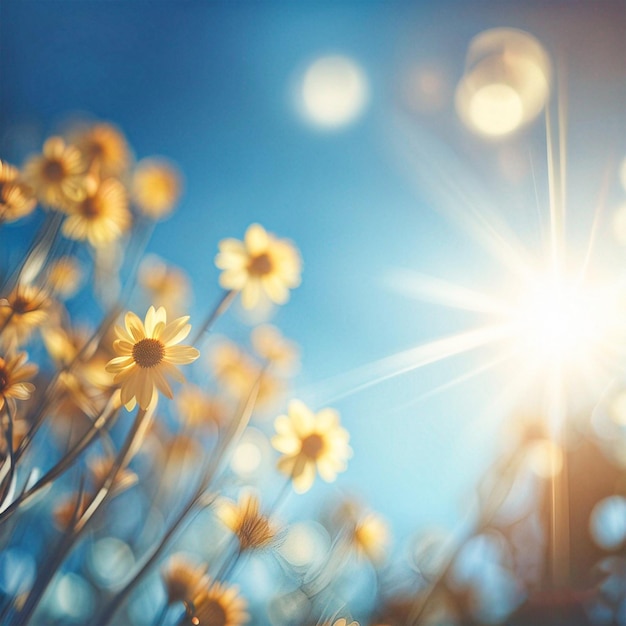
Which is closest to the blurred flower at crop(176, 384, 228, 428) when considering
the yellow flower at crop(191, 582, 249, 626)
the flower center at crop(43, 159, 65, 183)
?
the yellow flower at crop(191, 582, 249, 626)

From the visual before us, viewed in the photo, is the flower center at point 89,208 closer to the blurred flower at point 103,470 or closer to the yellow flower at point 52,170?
the yellow flower at point 52,170

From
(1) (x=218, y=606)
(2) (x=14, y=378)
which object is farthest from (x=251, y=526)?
(2) (x=14, y=378)

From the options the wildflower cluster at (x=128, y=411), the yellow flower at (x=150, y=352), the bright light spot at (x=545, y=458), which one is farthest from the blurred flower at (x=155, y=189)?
the bright light spot at (x=545, y=458)

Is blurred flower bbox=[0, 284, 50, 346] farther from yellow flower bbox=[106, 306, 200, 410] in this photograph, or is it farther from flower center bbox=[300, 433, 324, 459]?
flower center bbox=[300, 433, 324, 459]

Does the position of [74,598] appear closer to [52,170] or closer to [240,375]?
[240,375]

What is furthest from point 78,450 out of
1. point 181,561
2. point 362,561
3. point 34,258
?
point 362,561

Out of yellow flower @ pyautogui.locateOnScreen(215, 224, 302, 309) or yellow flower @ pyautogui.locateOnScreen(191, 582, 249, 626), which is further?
yellow flower @ pyautogui.locateOnScreen(215, 224, 302, 309)
